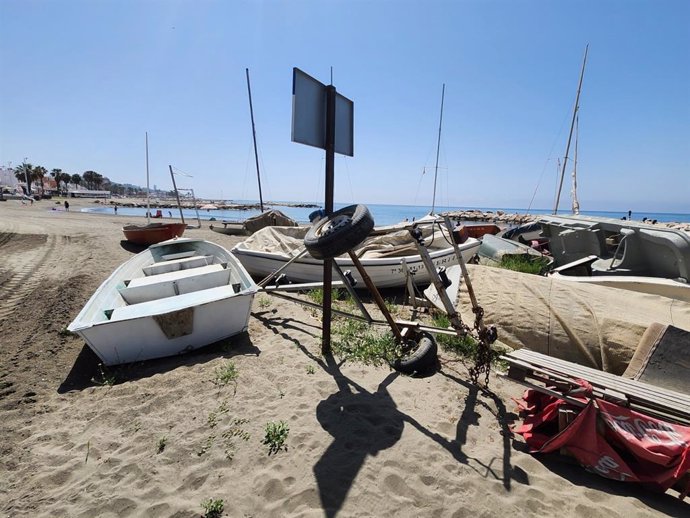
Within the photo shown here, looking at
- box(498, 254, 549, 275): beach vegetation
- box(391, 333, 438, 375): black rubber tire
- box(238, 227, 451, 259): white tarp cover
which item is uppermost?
box(238, 227, 451, 259): white tarp cover

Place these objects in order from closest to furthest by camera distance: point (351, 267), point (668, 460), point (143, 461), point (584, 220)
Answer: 1. point (668, 460)
2. point (143, 461)
3. point (351, 267)
4. point (584, 220)

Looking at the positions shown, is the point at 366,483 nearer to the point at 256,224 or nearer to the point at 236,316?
the point at 236,316

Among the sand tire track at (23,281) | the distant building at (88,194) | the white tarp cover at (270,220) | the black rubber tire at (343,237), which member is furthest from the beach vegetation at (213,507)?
the distant building at (88,194)

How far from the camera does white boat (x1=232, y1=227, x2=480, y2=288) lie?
787 centimetres

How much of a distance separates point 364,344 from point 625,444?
291 centimetres

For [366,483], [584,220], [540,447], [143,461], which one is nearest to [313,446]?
[366,483]

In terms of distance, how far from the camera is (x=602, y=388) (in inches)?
112

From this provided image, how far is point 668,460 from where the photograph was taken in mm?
2367

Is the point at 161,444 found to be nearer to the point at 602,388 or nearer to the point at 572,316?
the point at 602,388

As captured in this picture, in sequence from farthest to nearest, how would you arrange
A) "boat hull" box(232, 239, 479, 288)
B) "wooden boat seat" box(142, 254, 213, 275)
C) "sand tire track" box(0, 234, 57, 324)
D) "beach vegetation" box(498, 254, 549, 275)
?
1. "beach vegetation" box(498, 254, 549, 275)
2. "boat hull" box(232, 239, 479, 288)
3. "wooden boat seat" box(142, 254, 213, 275)
4. "sand tire track" box(0, 234, 57, 324)

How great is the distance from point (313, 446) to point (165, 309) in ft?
9.14

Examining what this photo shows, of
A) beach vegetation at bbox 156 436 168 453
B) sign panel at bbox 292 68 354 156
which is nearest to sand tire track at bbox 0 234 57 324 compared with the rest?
beach vegetation at bbox 156 436 168 453

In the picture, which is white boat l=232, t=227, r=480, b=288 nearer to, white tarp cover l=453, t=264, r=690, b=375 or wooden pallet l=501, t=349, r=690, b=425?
white tarp cover l=453, t=264, r=690, b=375

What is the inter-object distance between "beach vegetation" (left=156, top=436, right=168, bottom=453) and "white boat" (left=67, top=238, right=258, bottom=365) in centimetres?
162
